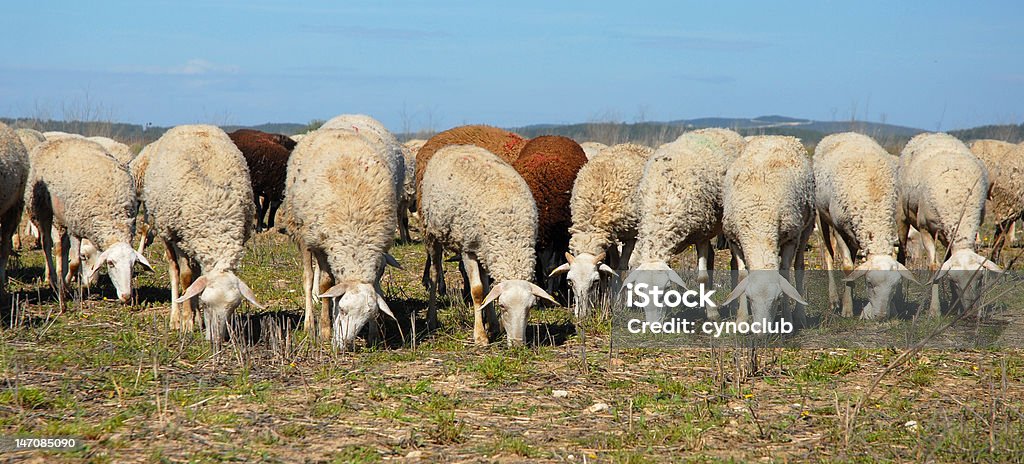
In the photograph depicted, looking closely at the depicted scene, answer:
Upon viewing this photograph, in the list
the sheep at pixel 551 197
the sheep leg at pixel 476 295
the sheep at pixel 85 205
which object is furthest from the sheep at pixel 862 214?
the sheep at pixel 85 205

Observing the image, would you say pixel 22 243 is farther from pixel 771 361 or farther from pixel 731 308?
pixel 771 361

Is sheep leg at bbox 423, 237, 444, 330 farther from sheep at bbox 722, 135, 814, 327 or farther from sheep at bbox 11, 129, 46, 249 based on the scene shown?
sheep at bbox 11, 129, 46, 249

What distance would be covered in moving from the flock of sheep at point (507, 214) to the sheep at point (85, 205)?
0.07 ft

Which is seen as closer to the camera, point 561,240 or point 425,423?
point 425,423

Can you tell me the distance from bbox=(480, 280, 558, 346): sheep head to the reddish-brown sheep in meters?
4.53

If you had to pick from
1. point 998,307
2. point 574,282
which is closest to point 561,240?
point 574,282

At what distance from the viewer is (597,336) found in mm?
8477

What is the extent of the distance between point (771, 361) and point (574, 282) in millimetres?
2103

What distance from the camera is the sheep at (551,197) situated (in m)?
10.3

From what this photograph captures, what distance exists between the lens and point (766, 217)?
8.48 meters

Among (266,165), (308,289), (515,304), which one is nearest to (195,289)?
(308,289)

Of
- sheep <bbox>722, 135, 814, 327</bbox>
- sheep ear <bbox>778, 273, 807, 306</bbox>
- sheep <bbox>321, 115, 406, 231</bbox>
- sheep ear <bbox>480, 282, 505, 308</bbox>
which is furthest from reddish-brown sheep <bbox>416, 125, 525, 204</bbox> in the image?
sheep ear <bbox>778, 273, 807, 306</bbox>

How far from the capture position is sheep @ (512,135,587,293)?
33.8 ft

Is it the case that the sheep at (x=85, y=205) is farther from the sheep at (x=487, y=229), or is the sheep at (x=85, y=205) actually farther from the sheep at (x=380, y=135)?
the sheep at (x=487, y=229)
